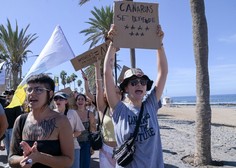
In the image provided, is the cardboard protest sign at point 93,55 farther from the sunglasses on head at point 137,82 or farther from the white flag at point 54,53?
the sunglasses on head at point 137,82

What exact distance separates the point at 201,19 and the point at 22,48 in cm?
2072

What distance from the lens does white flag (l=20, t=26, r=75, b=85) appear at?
6.32 meters

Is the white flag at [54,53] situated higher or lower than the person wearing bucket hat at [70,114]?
higher

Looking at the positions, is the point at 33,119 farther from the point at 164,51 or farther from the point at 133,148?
the point at 164,51

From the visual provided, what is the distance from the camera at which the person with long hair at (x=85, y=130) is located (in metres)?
5.66

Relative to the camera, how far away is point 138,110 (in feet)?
10.3

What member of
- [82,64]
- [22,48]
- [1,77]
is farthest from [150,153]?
[22,48]

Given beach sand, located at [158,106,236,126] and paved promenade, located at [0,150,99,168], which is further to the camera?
beach sand, located at [158,106,236,126]

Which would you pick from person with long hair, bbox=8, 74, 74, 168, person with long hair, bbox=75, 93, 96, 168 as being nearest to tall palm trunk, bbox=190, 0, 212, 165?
person with long hair, bbox=75, 93, 96, 168

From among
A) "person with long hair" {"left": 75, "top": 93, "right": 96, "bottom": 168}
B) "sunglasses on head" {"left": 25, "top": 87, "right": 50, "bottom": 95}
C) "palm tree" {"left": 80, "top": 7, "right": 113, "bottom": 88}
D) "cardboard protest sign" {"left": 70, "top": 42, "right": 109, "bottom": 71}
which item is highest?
"palm tree" {"left": 80, "top": 7, "right": 113, "bottom": 88}

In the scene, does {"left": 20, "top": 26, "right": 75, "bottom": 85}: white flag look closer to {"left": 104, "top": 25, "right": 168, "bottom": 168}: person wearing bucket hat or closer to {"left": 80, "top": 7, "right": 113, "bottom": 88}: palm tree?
{"left": 104, "top": 25, "right": 168, "bottom": 168}: person wearing bucket hat

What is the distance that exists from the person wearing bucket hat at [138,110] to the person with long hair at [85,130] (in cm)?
259

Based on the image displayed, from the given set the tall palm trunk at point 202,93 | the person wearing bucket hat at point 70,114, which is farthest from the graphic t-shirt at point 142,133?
the tall palm trunk at point 202,93

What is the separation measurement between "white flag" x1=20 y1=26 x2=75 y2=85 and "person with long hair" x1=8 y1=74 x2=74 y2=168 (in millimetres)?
3536
